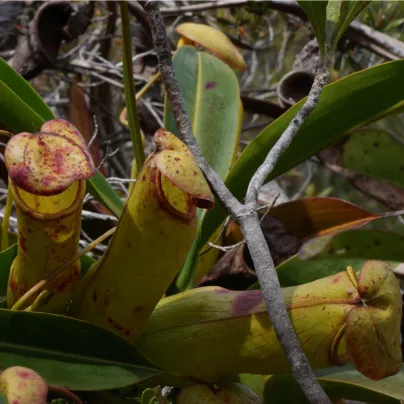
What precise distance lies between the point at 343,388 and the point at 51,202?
35 cm

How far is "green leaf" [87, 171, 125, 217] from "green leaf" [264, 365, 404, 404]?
310mm

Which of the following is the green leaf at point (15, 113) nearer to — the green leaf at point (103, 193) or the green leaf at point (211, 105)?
the green leaf at point (103, 193)

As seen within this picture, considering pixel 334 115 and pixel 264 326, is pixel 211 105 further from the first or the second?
pixel 264 326

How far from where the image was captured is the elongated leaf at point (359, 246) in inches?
29.7

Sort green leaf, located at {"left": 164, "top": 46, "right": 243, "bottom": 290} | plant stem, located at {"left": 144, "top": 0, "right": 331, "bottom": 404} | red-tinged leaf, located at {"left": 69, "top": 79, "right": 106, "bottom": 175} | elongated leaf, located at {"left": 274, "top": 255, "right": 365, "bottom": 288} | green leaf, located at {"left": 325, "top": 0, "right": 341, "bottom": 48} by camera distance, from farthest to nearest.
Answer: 1. red-tinged leaf, located at {"left": 69, "top": 79, "right": 106, "bottom": 175}
2. green leaf, located at {"left": 164, "top": 46, "right": 243, "bottom": 290}
3. elongated leaf, located at {"left": 274, "top": 255, "right": 365, "bottom": 288}
4. green leaf, located at {"left": 325, "top": 0, "right": 341, "bottom": 48}
5. plant stem, located at {"left": 144, "top": 0, "right": 331, "bottom": 404}

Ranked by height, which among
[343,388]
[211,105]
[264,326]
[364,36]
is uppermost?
[364,36]

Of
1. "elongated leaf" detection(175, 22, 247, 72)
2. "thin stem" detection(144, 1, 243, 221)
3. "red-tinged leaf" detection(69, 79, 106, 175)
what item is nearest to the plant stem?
"thin stem" detection(144, 1, 243, 221)

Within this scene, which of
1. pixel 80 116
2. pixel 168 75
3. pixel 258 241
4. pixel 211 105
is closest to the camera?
pixel 258 241

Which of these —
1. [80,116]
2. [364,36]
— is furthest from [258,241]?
[364,36]

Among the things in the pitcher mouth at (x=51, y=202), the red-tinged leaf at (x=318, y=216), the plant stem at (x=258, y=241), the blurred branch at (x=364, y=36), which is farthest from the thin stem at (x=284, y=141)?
the blurred branch at (x=364, y=36)

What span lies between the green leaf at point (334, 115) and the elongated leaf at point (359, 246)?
107mm

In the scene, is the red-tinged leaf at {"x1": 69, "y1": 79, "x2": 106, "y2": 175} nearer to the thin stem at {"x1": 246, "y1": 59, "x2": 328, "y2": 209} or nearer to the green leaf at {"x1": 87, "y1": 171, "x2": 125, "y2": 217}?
the green leaf at {"x1": 87, "y1": 171, "x2": 125, "y2": 217}

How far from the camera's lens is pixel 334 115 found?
28.7 inches

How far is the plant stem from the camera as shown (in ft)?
1.41
